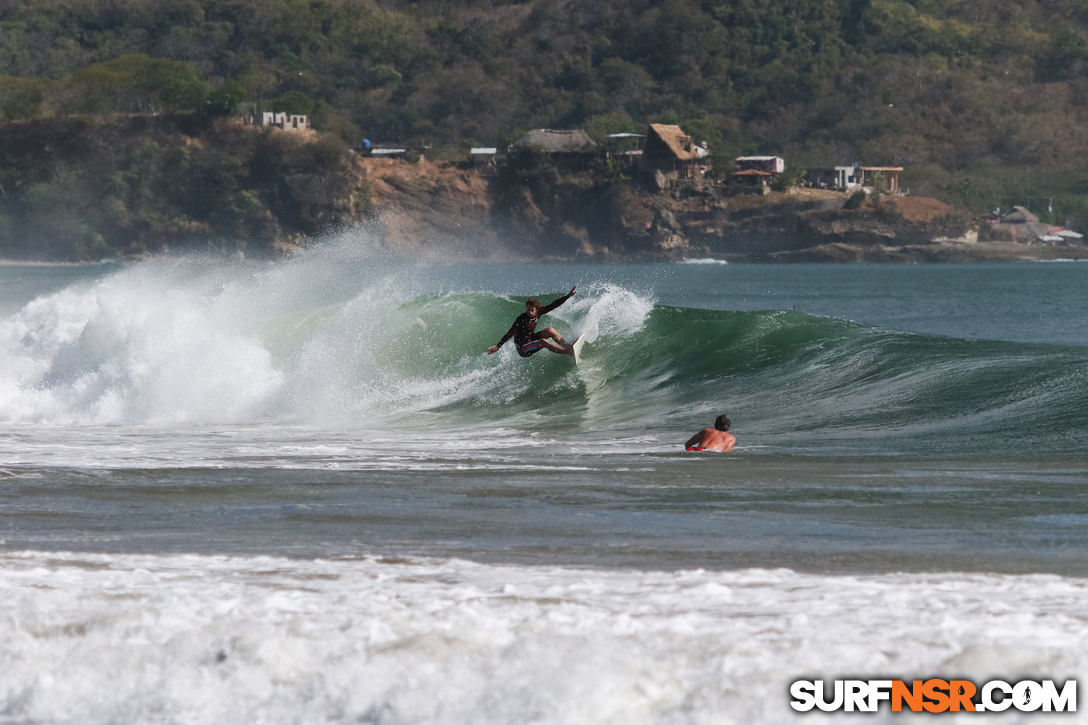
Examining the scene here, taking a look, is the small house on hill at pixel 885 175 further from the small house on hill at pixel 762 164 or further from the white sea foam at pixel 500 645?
the white sea foam at pixel 500 645

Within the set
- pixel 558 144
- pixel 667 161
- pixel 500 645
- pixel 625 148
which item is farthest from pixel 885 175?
pixel 500 645

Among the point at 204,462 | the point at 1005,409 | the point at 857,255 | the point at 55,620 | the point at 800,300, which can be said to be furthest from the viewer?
the point at 857,255

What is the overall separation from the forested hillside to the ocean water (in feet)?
458

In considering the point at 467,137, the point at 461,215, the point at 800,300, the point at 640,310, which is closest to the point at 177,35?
the point at 467,137

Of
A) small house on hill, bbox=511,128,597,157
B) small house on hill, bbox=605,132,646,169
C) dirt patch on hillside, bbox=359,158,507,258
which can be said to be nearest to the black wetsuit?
dirt patch on hillside, bbox=359,158,507,258

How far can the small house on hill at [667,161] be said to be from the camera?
140 m

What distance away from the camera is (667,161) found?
141m

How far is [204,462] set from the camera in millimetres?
12172

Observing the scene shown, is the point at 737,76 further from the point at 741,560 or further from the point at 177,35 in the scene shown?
the point at 741,560

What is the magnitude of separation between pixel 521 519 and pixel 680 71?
599 feet

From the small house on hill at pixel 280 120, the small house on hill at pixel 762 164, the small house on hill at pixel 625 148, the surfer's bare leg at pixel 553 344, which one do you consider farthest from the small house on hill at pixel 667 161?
the surfer's bare leg at pixel 553 344

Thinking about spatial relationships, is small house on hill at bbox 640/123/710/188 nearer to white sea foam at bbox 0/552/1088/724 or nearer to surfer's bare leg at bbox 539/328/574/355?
surfer's bare leg at bbox 539/328/574/355

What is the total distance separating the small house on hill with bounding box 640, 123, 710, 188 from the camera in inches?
5517

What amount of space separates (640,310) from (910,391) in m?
6.76
